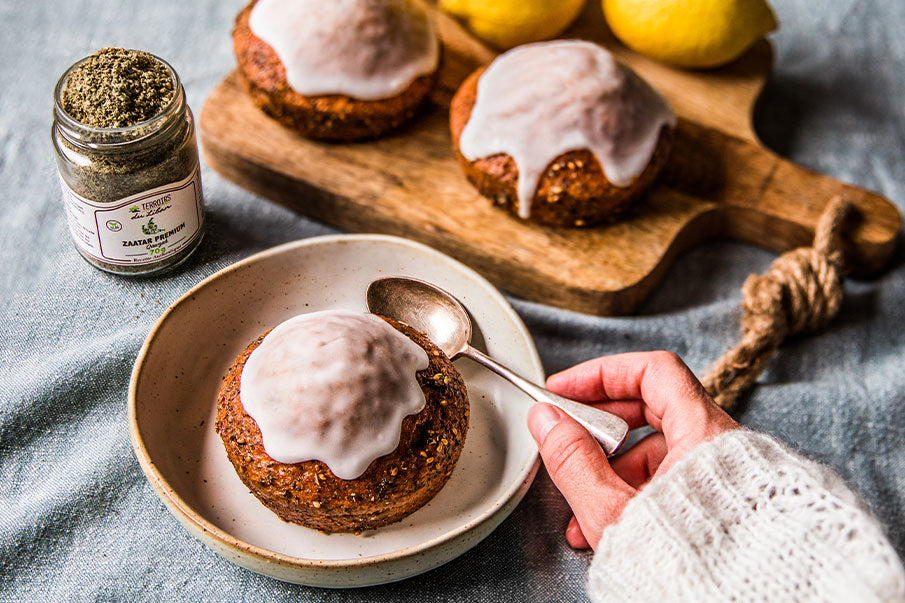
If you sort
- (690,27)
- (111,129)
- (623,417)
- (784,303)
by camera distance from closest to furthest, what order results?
(111,129) < (623,417) < (784,303) < (690,27)

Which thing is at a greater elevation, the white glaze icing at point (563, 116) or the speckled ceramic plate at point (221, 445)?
the white glaze icing at point (563, 116)

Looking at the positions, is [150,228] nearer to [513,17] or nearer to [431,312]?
[431,312]

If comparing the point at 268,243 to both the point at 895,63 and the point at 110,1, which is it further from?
the point at 895,63

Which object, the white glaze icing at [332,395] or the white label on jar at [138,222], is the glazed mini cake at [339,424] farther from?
the white label on jar at [138,222]

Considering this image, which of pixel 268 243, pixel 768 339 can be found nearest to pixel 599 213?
pixel 768 339

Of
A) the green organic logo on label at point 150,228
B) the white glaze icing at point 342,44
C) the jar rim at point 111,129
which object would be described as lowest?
the green organic logo on label at point 150,228

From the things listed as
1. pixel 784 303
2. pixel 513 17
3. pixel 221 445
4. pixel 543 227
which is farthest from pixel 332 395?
pixel 513 17

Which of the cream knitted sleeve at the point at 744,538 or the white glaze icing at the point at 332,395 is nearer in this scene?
the cream knitted sleeve at the point at 744,538

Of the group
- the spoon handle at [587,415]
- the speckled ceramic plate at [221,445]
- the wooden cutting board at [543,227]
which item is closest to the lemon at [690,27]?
the wooden cutting board at [543,227]
